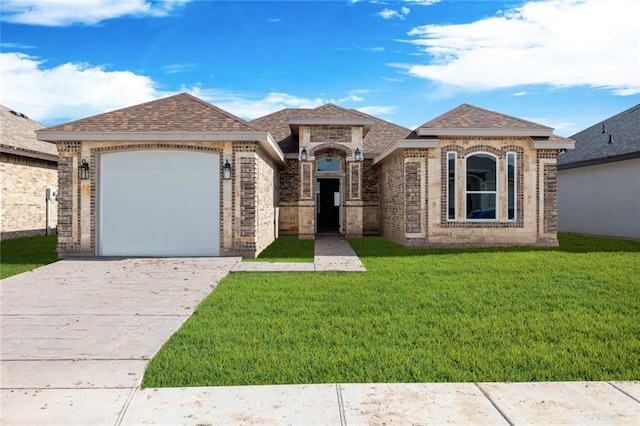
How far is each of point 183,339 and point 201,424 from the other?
2073 mm

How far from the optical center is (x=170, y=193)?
13273mm

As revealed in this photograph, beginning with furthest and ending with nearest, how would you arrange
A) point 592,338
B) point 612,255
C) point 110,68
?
point 110,68
point 612,255
point 592,338

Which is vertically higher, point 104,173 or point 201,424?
point 104,173

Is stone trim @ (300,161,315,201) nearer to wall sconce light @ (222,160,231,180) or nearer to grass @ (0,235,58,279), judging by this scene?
wall sconce light @ (222,160,231,180)

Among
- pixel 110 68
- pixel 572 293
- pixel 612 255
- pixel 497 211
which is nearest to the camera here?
pixel 572 293

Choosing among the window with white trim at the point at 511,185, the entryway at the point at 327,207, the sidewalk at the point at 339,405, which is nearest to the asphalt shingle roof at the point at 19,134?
the entryway at the point at 327,207

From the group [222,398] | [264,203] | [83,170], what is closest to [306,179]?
[264,203]

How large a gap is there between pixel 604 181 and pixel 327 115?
1188cm

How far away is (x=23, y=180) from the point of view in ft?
62.9

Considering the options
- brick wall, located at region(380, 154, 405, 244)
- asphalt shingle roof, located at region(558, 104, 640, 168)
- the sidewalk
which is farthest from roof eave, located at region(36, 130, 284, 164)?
asphalt shingle roof, located at region(558, 104, 640, 168)

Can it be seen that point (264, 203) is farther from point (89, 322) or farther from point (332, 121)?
point (89, 322)

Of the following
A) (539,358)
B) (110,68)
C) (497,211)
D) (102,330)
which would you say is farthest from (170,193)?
(539,358)

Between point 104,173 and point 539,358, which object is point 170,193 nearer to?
point 104,173

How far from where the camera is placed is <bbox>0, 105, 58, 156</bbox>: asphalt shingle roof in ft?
61.5
